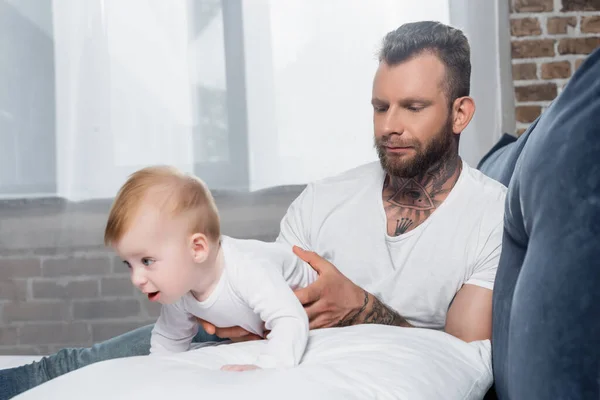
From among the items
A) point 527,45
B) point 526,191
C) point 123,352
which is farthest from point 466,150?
point 526,191

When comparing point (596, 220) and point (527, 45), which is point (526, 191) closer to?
point (596, 220)

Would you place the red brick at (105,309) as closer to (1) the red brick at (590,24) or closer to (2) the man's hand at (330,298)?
(2) the man's hand at (330,298)

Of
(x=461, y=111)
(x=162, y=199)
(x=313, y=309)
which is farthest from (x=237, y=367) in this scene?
(x=461, y=111)

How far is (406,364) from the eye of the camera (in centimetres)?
97

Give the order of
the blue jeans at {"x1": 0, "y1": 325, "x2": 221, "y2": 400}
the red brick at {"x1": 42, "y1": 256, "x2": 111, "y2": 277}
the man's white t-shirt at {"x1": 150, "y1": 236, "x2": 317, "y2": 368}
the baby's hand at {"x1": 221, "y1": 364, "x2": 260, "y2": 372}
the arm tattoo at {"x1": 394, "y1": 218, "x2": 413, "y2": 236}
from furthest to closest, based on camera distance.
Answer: the red brick at {"x1": 42, "y1": 256, "x2": 111, "y2": 277}
the arm tattoo at {"x1": 394, "y1": 218, "x2": 413, "y2": 236}
the blue jeans at {"x1": 0, "y1": 325, "x2": 221, "y2": 400}
the man's white t-shirt at {"x1": 150, "y1": 236, "x2": 317, "y2": 368}
the baby's hand at {"x1": 221, "y1": 364, "x2": 260, "y2": 372}

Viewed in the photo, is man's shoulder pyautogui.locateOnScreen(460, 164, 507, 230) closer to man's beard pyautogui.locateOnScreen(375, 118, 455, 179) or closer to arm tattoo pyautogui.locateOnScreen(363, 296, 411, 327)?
man's beard pyautogui.locateOnScreen(375, 118, 455, 179)

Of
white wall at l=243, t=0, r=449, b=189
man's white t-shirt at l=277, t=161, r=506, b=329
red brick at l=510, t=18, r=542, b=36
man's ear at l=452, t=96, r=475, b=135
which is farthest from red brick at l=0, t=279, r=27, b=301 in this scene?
red brick at l=510, t=18, r=542, b=36

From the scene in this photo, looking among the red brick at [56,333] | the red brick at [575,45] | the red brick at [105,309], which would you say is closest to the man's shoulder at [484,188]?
the red brick at [575,45]

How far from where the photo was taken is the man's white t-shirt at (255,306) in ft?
3.67

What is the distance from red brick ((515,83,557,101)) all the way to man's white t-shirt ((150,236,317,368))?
1785 millimetres

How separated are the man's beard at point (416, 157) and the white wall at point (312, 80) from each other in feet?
4.43

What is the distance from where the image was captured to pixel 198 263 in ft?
4.01

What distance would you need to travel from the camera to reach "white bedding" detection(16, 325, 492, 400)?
2.69ft

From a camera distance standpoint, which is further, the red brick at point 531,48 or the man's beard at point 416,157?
the red brick at point 531,48
